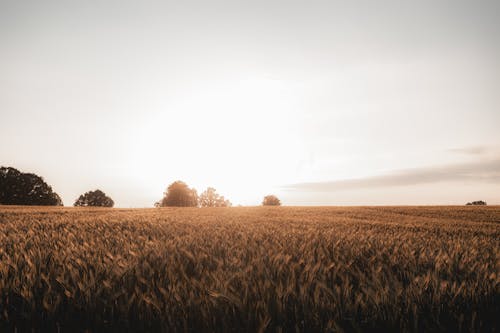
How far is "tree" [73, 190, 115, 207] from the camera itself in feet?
264

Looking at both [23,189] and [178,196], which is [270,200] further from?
[23,189]

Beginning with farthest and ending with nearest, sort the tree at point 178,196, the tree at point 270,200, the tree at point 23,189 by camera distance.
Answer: the tree at point 270,200
the tree at point 178,196
the tree at point 23,189

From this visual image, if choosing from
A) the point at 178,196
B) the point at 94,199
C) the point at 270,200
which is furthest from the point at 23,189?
the point at 270,200

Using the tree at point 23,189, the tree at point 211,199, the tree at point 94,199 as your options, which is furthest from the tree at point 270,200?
the tree at point 23,189

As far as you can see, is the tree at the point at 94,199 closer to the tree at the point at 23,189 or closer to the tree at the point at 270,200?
the tree at the point at 23,189

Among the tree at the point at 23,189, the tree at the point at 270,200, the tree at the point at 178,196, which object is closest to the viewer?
the tree at the point at 23,189

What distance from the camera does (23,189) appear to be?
202ft

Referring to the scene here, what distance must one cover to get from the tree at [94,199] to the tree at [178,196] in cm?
1784

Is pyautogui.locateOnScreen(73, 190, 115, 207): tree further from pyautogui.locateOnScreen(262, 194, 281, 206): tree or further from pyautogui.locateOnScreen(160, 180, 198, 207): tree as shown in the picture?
pyautogui.locateOnScreen(262, 194, 281, 206): tree

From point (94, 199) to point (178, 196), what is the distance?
2655cm

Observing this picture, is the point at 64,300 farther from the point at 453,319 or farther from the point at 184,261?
the point at 453,319

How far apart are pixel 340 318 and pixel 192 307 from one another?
2.74 ft

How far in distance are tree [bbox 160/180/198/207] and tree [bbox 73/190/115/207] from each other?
58.5 feet

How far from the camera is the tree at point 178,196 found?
76812 mm
